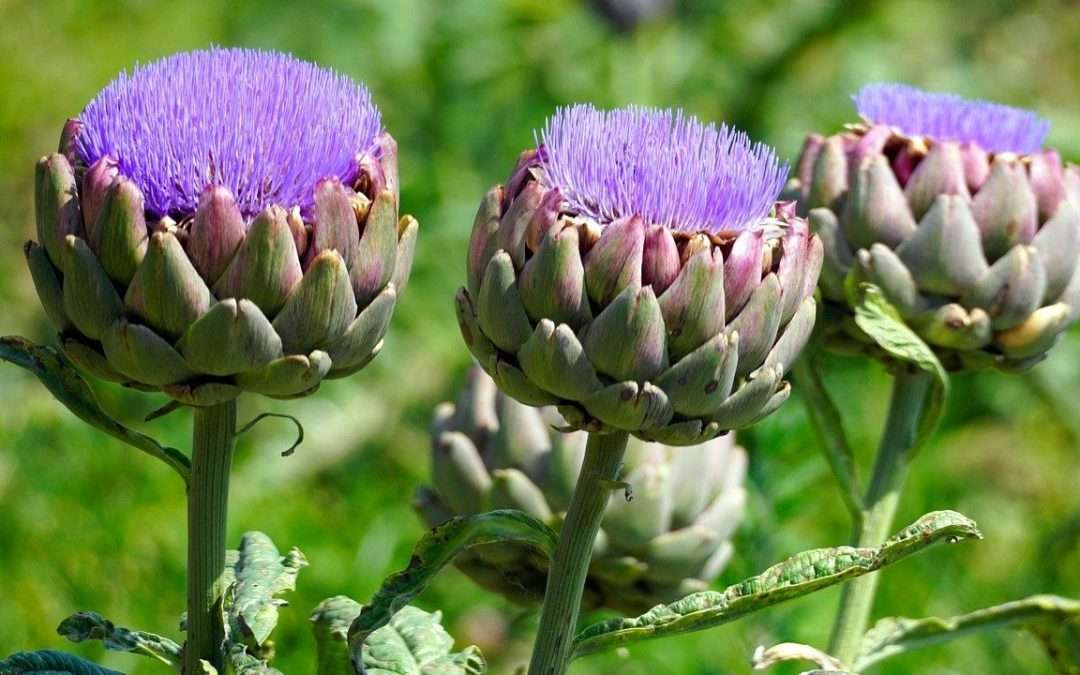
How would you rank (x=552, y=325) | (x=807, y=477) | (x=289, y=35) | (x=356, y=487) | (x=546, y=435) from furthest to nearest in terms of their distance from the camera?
(x=289, y=35), (x=356, y=487), (x=807, y=477), (x=546, y=435), (x=552, y=325)

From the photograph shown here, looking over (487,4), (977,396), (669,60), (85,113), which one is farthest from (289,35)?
(85,113)

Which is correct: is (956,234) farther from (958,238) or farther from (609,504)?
(609,504)

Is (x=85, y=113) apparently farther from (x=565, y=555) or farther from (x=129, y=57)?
(x=129, y=57)

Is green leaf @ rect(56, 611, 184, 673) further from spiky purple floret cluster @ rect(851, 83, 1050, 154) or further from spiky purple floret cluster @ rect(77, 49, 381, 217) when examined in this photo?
spiky purple floret cluster @ rect(851, 83, 1050, 154)

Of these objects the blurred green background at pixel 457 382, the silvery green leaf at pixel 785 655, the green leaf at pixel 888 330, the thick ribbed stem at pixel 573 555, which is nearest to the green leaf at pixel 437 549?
the thick ribbed stem at pixel 573 555

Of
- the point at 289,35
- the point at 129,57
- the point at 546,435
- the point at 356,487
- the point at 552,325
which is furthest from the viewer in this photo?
the point at 129,57

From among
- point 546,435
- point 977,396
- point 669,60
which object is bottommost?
point 546,435
